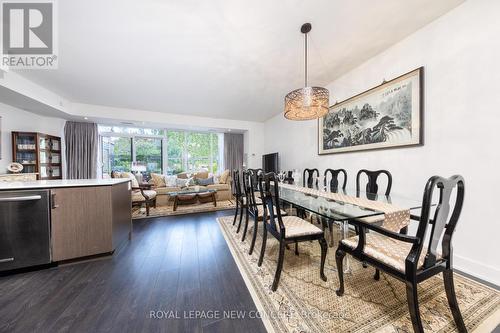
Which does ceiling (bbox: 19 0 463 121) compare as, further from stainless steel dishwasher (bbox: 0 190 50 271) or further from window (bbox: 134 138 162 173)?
window (bbox: 134 138 162 173)

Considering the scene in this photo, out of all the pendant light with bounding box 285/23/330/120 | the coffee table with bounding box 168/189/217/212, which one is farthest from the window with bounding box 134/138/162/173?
the pendant light with bounding box 285/23/330/120

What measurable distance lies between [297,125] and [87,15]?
382 cm

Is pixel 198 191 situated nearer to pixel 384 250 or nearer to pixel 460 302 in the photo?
pixel 384 250

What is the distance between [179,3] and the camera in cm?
161

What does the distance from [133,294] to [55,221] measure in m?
1.15

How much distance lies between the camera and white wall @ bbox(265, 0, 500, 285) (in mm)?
1535

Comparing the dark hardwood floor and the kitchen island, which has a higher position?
the kitchen island

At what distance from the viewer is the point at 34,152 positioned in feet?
12.3

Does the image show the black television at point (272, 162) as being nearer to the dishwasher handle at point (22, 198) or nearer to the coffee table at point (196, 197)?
the coffee table at point (196, 197)

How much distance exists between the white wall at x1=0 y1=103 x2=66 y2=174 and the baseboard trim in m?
7.13

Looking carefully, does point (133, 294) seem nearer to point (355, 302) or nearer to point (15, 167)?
point (355, 302)

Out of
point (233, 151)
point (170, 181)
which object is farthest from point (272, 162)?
point (170, 181)

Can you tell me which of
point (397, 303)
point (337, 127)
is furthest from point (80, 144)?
point (397, 303)

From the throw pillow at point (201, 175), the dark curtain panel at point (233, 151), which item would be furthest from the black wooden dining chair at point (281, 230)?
the dark curtain panel at point (233, 151)
